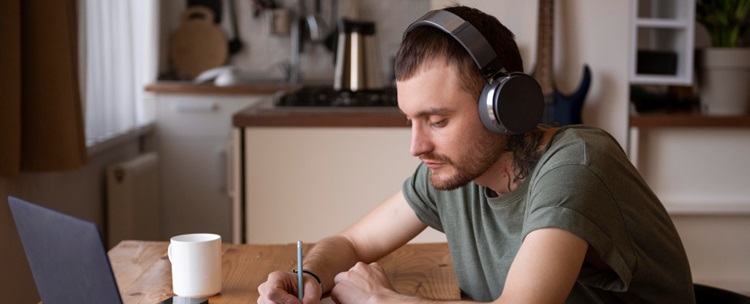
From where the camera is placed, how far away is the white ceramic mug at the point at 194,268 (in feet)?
4.80

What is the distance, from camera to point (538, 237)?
1281mm

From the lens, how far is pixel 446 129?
1.43m

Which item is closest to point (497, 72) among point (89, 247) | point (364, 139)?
→ point (89, 247)

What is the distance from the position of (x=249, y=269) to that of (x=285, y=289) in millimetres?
188

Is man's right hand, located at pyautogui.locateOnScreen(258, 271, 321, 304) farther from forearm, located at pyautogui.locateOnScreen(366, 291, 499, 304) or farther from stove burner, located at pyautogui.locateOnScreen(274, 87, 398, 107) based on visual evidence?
stove burner, located at pyautogui.locateOnScreen(274, 87, 398, 107)

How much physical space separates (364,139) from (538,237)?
1752 mm

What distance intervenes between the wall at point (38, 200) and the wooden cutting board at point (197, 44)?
4.51 ft

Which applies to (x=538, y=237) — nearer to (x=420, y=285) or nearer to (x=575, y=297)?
(x=575, y=297)

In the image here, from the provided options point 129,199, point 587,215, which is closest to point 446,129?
point 587,215

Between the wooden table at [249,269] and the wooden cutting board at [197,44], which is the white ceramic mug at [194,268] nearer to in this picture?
the wooden table at [249,269]

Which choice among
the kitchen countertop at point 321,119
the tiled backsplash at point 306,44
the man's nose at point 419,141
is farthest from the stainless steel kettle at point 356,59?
the man's nose at point 419,141

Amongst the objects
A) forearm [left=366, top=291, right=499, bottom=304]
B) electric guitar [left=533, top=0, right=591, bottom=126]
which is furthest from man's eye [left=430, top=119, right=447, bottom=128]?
electric guitar [left=533, top=0, right=591, bottom=126]

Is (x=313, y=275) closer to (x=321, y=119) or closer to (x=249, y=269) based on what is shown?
(x=249, y=269)

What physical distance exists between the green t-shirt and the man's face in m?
0.09
